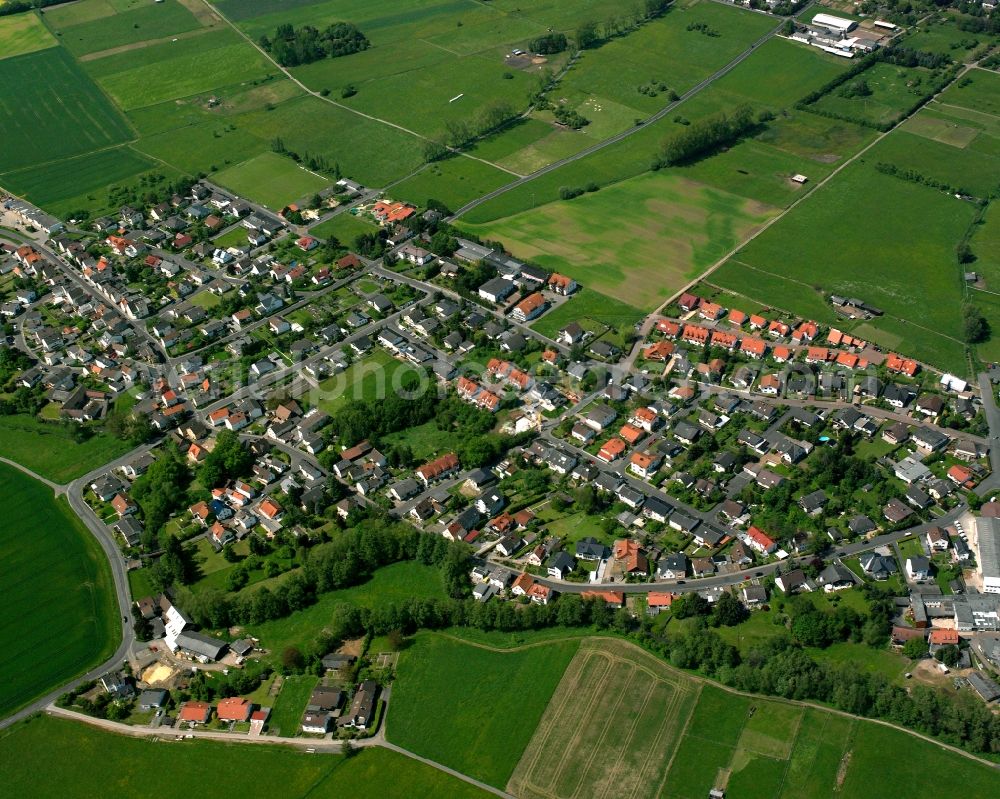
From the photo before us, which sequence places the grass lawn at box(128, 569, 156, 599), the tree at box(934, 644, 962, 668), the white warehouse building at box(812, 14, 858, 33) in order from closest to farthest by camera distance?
1. the tree at box(934, 644, 962, 668)
2. the grass lawn at box(128, 569, 156, 599)
3. the white warehouse building at box(812, 14, 858, 33)

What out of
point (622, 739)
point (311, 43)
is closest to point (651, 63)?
point (311, 43)

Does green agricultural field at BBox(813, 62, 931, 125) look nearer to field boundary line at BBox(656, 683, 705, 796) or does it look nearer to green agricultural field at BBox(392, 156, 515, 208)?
green agricultural field at BBox(392, 156, 515, 208)

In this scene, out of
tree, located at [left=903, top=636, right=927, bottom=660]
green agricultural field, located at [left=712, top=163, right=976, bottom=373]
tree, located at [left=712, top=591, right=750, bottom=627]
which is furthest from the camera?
green agricultural field, located at [left=712, top=163, right=976, bottom=373]

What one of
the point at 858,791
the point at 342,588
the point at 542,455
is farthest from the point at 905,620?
the point at 342,588

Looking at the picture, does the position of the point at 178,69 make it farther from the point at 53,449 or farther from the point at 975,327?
the point at 975,327

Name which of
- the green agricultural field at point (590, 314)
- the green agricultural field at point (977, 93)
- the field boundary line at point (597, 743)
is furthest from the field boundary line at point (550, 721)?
the green agricultural field at point (977, 93)

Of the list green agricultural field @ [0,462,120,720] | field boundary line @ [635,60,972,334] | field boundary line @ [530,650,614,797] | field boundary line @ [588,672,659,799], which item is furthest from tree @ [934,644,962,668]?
green agricultural field @ [0,462,120,720]
